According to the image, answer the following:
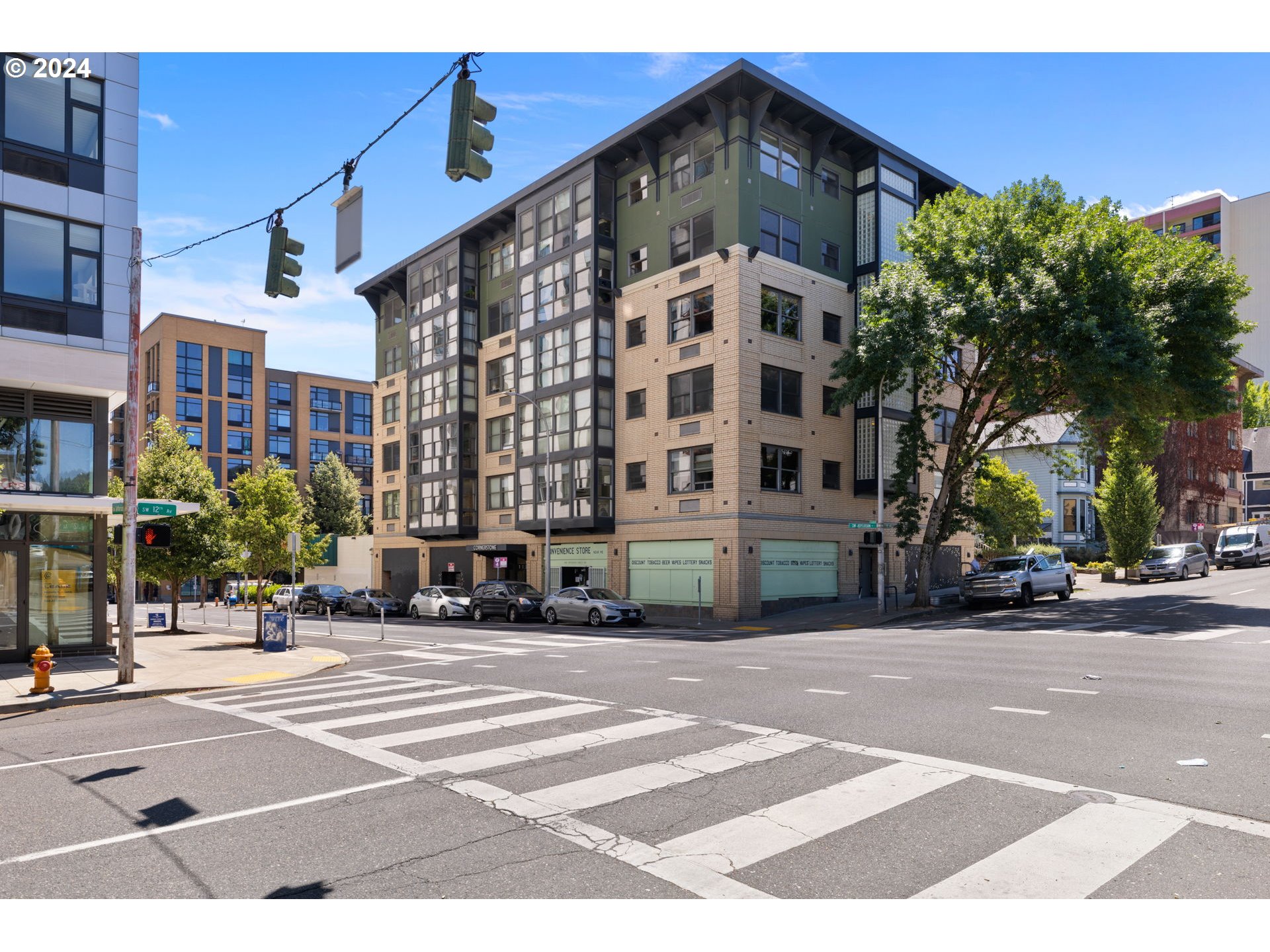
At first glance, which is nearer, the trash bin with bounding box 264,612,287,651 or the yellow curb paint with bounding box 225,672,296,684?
the yellow curb paint with bounding box 225,672,296,684

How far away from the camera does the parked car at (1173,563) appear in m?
42.2

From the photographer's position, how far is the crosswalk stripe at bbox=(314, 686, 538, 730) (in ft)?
36.4

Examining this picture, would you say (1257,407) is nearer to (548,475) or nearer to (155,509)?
(548,475)

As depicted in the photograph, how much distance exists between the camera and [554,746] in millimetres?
9469

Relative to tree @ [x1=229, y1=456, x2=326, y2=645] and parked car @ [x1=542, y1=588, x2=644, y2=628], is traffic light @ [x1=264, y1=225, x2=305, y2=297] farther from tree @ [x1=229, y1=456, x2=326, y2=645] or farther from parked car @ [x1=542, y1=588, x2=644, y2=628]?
parked car @ [x1=542, y1=588, x2=644, y2=628]

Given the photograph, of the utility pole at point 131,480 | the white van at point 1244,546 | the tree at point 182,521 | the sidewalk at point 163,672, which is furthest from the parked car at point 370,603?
the white van at point 1244,546

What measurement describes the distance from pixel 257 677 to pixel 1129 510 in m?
44.5

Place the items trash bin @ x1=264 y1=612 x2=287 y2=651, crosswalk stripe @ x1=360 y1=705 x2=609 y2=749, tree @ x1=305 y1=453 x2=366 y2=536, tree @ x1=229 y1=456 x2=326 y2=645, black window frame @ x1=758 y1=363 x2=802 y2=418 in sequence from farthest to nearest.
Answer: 1. tree @ x1=305 y1=453 x2=366 y2=536
2. black window frame @ x1=758 y1=363 x2=802 y2=418
3. tree @ x1=229 y1=456 x2=326 y2=645
4. trash bin @ x1=264 y1=612 x2=287 y2=651
5. crosswalk stripe @ x1=360 y1=705 x2=609 y2=749

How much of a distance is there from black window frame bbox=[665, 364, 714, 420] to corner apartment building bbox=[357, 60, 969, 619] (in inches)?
3.7

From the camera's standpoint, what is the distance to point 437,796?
7.50m

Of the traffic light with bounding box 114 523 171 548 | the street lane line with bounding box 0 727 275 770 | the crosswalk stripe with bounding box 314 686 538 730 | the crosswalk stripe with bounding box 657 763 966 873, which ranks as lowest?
the crosswalk stripe with bounding box 314 686 538 730

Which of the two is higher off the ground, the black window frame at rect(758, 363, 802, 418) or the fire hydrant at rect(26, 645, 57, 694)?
the black window frame at rect(758, 363, 802, 418)

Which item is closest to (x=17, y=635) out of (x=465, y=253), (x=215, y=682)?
(x=215, y=682)

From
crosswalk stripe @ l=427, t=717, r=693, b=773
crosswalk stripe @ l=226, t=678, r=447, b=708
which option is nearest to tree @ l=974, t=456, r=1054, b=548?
crosswalk stripe @ l=226, t=678, r=447, b=708
